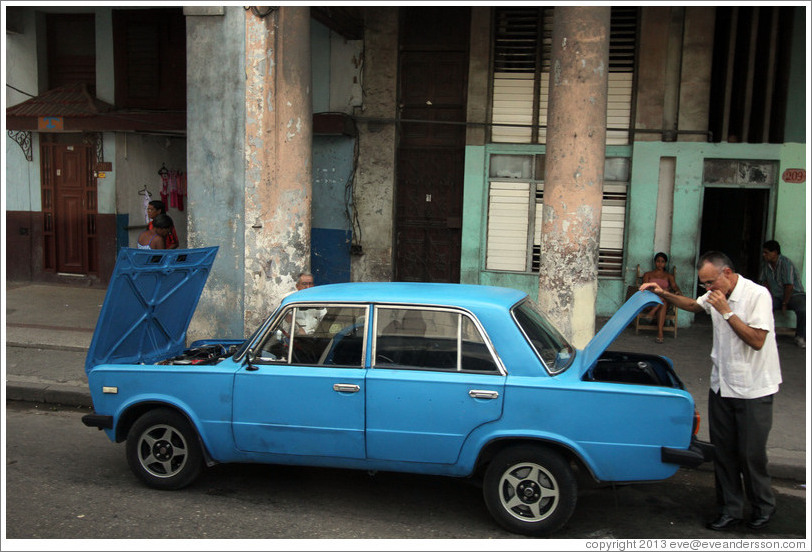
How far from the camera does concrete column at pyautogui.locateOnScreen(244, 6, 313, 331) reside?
28.0ft

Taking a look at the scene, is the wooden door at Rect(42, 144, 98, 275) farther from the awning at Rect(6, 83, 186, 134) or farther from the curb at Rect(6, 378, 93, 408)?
the curb at Rect(6, 378, 93, 408)

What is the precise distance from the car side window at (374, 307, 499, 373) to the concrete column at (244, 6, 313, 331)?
416 cm

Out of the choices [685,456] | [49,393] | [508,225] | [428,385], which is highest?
[508,225]

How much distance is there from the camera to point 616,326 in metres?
4.61

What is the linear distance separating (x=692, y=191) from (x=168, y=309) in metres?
8.21

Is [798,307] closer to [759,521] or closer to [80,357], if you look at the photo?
[759,521]

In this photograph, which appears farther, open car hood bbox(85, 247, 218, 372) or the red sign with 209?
the red sign with 209

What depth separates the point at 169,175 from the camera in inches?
522

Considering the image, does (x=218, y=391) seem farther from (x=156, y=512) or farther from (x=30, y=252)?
(x=30, y=252)

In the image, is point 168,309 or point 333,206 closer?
point 168,309

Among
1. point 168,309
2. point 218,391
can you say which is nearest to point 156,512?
point 218,391

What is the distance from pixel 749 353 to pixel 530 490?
5.52 feet

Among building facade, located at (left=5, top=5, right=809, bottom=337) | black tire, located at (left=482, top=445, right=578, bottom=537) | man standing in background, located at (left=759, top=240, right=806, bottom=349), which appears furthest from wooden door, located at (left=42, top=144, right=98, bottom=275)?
man standing in background, located at (left=759, top=240, right=806, bottom=349)

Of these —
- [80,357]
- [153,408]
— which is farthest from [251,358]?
[80,357]
